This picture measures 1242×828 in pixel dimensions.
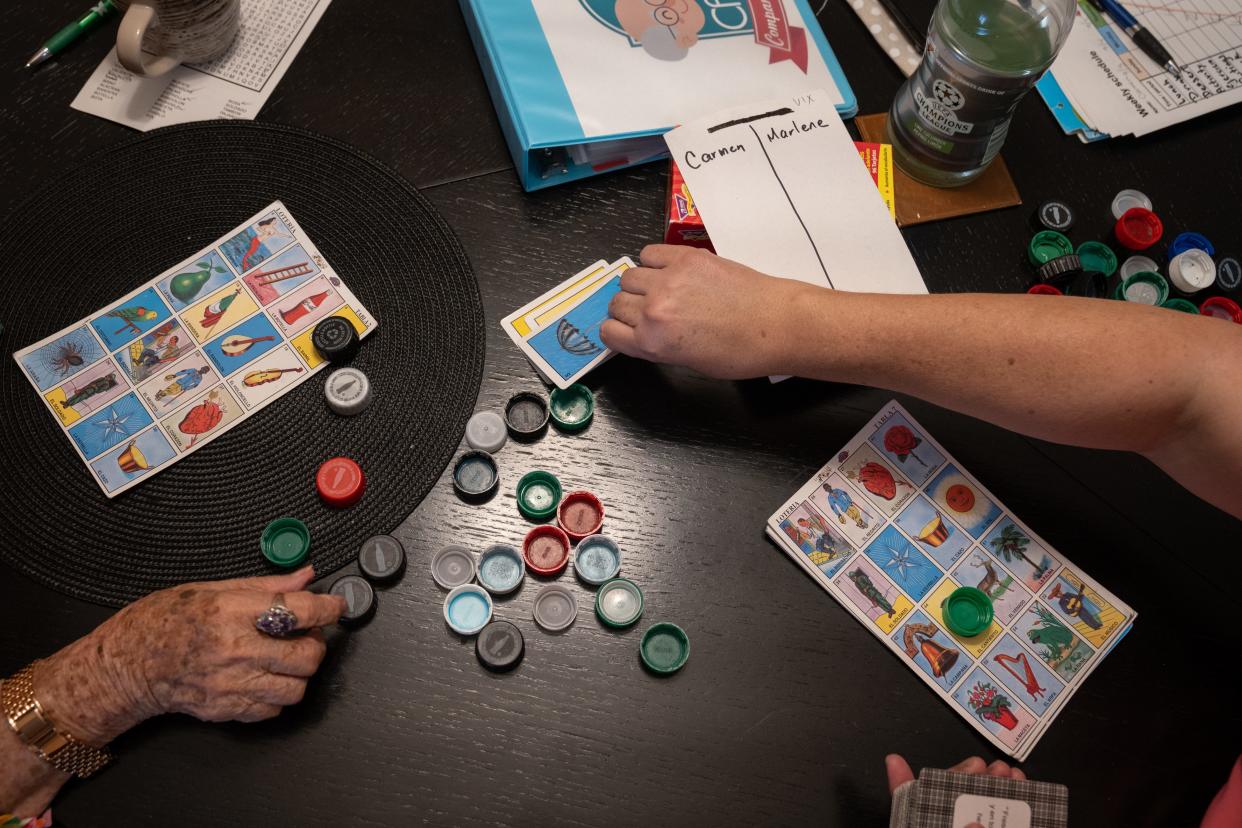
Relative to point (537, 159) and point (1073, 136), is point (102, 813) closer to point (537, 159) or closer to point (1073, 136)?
point (537, 159)

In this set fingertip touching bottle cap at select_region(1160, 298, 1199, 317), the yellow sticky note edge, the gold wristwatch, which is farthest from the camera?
fingertip touching bottle cap at select_region(1160, 298, 1199, 317)

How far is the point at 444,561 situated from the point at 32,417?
1.62 feet

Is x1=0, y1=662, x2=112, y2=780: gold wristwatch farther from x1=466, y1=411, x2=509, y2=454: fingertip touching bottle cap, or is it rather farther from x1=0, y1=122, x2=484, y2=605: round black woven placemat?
x1=466, y1=411, x2=509, y2=454: fingertip touching bottle cap

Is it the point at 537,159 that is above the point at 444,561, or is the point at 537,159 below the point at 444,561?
above

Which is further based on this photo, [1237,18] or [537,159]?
[1237,18]

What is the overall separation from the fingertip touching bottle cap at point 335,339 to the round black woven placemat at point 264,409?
2 cm

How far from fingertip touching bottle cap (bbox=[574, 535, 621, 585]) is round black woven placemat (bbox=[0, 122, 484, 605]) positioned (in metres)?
0.19

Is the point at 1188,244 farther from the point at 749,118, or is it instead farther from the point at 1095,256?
the point at 749,118

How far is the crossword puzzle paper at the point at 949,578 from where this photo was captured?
3.14 ft

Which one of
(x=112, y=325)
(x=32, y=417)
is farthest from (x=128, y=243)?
(x=32, y=417)

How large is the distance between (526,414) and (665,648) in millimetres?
312

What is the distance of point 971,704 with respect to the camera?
0.95 metres

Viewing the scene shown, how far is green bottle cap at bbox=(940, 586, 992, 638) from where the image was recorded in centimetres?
A: 97

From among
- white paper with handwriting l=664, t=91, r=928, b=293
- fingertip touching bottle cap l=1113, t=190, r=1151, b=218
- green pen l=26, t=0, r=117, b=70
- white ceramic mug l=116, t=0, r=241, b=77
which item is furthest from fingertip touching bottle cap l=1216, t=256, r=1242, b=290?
green pen l=26, t=0, r=117, b=70
